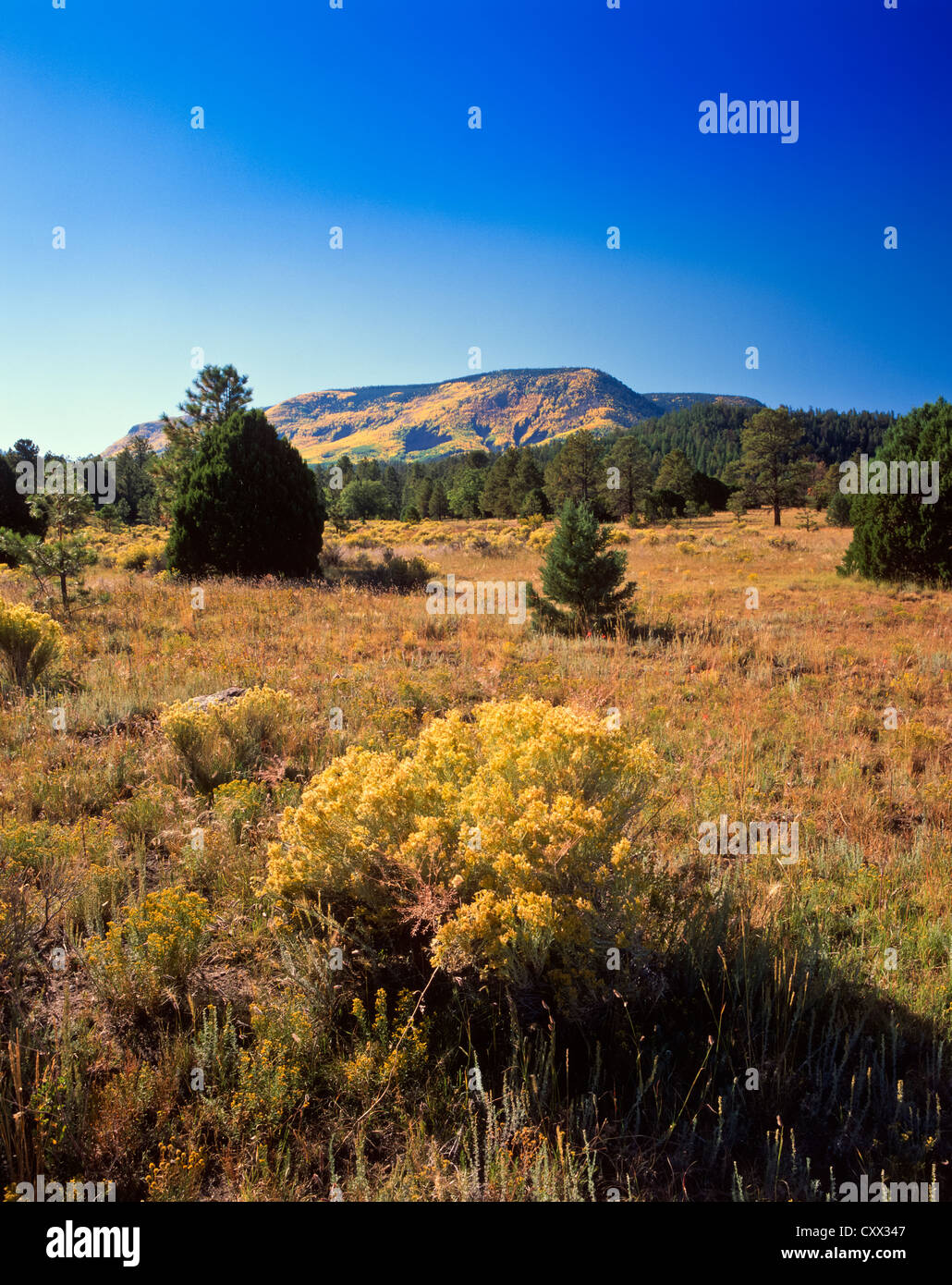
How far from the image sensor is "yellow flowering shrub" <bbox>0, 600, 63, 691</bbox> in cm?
636

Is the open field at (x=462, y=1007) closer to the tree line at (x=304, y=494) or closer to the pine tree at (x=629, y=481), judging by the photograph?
the tree line at (x=304, y=494)

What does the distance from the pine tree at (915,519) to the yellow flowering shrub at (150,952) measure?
54.6 feet

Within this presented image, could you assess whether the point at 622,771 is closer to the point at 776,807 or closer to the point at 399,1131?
the point at 399,1131

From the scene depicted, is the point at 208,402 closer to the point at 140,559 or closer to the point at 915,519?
the point at 140,559

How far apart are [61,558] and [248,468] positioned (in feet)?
19.3

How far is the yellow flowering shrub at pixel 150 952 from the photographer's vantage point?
7.86 feet

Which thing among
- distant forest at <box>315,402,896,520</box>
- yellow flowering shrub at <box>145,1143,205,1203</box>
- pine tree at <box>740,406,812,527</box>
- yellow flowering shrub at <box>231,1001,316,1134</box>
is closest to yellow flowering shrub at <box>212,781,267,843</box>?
yellow flowering shrub at <box>231,1001,316,1134</box>

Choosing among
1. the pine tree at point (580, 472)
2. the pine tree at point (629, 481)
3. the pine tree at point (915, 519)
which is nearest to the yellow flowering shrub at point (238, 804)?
the pine tree at point (915, 519)

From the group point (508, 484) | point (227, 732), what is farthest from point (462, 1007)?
point (508, 484)


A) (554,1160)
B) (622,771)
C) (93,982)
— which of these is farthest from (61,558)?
(554,1160)

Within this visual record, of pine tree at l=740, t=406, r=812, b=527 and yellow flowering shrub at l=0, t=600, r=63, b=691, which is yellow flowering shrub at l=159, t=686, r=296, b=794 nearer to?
yellow flowering shrub at l=0, t=600, r=63, b=691

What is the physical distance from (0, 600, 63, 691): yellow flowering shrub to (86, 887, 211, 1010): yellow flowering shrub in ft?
16.2

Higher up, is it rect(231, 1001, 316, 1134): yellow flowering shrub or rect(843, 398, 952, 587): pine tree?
rect(843, 398, 952, 587): pine tree

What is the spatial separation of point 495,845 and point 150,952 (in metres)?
1.46
